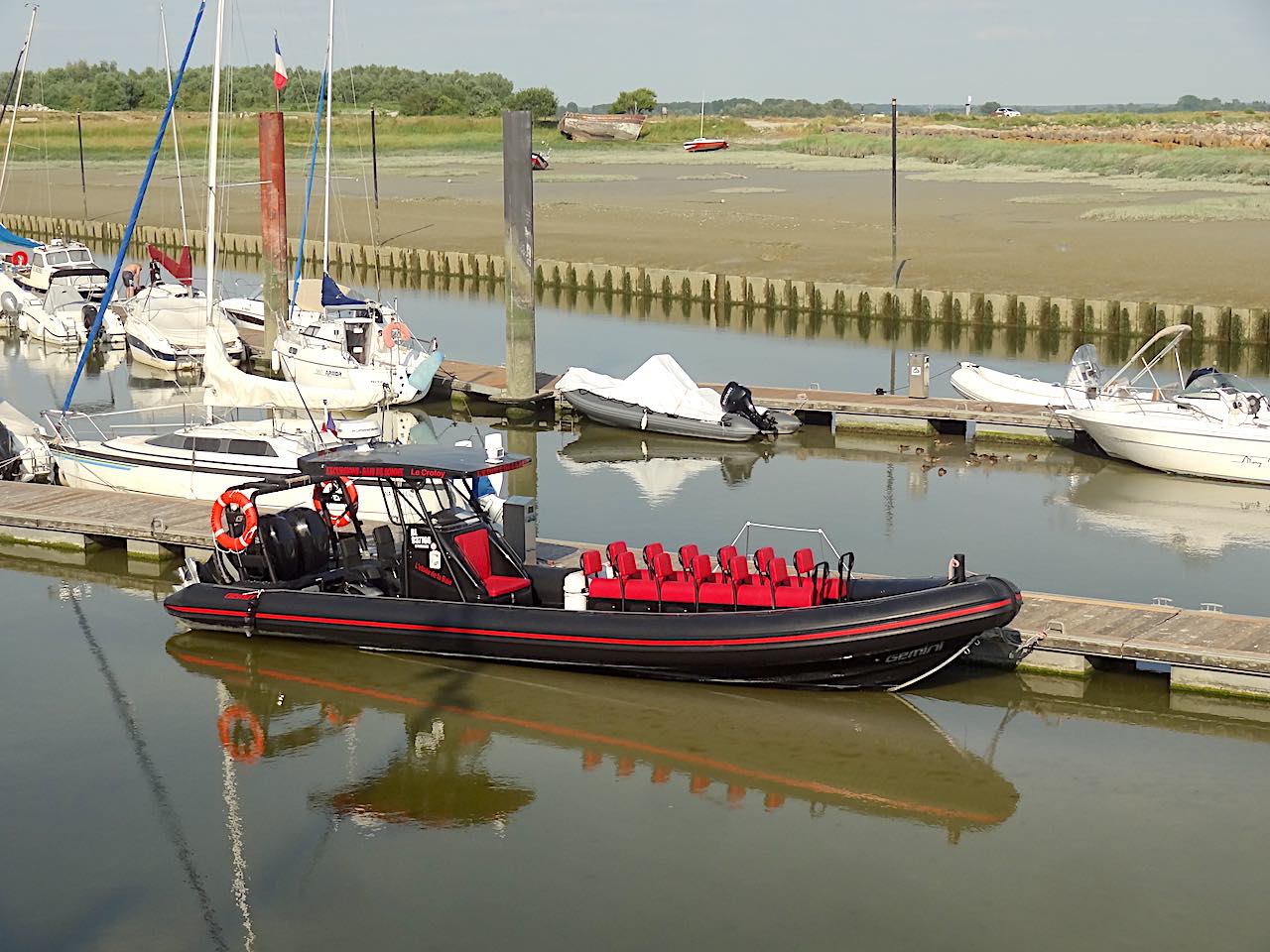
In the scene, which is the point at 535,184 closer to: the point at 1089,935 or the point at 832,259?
the point at 832,259

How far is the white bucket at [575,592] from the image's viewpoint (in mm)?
17266

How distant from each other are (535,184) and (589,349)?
43899 mm

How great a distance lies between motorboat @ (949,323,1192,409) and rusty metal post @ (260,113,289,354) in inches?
632

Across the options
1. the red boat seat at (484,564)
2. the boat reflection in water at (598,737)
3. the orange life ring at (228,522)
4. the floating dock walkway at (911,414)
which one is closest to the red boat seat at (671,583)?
the boat reflection in water at (598,737)

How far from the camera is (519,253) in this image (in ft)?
103

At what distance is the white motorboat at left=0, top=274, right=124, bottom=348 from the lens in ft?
139

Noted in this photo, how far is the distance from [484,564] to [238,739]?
3336 millimetres

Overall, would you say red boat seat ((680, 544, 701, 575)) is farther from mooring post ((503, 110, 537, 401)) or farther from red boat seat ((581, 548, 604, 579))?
mooring post ((503, 110, 537, 401))

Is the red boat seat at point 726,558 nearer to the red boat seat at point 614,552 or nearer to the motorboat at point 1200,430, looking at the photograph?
the red boat seat at point 614,552

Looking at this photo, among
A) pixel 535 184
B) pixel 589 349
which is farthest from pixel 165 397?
pixel 535 184

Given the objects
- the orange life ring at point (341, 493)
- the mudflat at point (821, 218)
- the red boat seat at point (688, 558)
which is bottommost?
the red boat seat at point (688, 558)

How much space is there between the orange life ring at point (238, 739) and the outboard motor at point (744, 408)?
1443 cm

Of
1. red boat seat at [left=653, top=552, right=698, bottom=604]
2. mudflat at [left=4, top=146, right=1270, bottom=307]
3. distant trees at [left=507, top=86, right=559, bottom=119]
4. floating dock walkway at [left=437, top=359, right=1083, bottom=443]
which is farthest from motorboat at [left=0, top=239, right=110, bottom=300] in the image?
distant trees at [left=507, top=86, right=559, bottom=119]

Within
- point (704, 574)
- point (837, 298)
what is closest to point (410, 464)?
point (704, 574)
